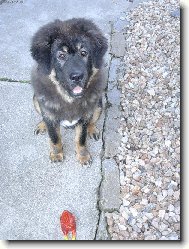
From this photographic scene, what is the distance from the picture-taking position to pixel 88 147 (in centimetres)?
484

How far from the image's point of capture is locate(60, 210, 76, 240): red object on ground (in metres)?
3.99

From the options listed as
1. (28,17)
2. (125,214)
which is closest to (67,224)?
(125,214)

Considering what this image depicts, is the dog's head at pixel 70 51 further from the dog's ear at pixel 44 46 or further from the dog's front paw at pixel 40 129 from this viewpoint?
the dog's front paw at pixel 40 129

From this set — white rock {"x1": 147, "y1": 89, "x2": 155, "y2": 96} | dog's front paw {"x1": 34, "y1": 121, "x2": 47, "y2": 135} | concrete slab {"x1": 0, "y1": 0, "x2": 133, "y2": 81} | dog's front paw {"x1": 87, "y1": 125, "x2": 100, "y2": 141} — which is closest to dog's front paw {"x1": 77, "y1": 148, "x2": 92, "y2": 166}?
dog's front paw {"x1": 87, "y1": 125, "x2": 100, "y2": 141}

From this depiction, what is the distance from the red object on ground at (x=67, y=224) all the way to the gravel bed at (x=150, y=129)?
0.34m

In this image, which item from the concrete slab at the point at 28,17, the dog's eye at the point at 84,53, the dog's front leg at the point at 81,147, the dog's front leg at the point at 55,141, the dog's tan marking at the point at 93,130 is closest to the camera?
the dog's eye at the point at 84,53

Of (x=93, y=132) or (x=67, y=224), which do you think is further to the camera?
(x=93, y=132)

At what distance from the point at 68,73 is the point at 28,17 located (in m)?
3.15

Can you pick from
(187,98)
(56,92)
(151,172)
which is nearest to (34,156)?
(56,92)

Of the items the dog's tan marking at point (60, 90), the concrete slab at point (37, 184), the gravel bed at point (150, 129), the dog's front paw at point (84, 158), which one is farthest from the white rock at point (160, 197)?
the dog's tan marking at point (60, 90)

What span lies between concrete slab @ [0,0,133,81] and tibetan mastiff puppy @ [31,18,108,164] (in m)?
1.53

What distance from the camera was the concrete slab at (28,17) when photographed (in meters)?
5.84

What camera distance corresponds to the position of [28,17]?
259 inches

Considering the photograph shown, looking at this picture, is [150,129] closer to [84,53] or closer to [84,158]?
[84,158]
